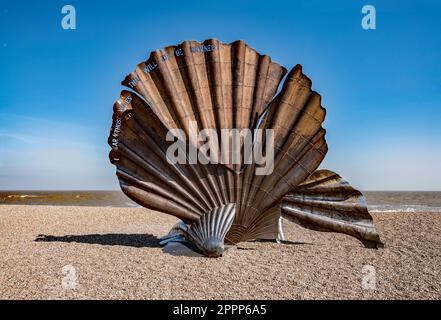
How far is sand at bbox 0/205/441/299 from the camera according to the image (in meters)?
3.99

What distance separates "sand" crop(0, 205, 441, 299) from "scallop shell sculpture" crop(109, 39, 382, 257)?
0.75 meters

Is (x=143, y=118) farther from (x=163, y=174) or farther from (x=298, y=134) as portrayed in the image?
(x=298, y=134)

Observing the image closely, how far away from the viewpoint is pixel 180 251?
5.76 m

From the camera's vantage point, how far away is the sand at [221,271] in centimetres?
399

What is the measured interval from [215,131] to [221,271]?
81.5 inches

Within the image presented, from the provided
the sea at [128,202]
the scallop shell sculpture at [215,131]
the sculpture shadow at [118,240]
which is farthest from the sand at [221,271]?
the sea at [128,202]

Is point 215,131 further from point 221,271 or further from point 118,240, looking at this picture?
point 118,240

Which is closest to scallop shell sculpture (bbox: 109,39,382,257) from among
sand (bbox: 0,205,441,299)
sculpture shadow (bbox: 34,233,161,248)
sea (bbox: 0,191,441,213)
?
sand (bbox: 0,205,441,299)

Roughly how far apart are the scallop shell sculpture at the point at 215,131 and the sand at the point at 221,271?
0.75 meters

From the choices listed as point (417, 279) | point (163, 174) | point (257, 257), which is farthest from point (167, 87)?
point (417, 279)

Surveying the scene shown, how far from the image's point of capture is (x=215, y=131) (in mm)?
5785
